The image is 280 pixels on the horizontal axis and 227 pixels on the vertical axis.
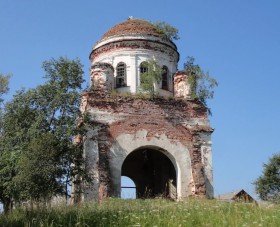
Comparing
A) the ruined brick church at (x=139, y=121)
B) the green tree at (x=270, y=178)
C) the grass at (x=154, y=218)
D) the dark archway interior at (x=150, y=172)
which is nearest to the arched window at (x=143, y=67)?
the ruined brick church at (x=139, y=121)

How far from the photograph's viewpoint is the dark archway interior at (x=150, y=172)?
2092 centimetres

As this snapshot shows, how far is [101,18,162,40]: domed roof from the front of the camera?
2134 cm

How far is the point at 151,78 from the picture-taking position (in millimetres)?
19016

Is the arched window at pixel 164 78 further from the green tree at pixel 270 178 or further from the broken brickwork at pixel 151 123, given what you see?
the green tree at pixel 270 178

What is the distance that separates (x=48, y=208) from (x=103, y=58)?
12907 mm

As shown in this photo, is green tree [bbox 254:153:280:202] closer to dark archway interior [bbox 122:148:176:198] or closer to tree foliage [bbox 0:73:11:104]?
dark archway interior [bbox 122:148:176:198]

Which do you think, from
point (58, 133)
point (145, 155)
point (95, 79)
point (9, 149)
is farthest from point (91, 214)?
point (145, 155)

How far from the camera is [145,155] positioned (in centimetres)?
2362

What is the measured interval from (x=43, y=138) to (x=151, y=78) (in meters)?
6.07

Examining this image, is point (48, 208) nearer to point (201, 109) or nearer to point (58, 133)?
→ point (58, 133)

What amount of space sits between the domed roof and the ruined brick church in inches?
2.2

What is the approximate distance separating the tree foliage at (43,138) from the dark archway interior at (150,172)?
604 centimetres

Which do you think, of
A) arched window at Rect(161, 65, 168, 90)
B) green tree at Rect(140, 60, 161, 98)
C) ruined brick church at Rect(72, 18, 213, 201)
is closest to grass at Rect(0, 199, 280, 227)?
ruined brick church at Rect(72, 18, 213, 201)

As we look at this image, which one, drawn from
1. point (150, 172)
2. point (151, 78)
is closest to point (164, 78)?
point (151, 78)
